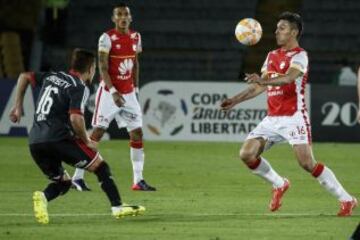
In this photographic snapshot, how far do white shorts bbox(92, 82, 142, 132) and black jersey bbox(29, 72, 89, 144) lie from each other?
13.2 ft

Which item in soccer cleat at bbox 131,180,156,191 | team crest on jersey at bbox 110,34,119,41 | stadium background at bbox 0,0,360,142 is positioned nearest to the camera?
soccer cleat at bbox 131,180,156,191

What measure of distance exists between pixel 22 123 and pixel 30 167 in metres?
6.33

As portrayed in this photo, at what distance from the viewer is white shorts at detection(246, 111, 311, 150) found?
1284 centimetres

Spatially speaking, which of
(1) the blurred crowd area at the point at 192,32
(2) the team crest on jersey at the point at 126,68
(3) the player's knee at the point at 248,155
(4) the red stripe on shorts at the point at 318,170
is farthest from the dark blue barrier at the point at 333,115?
(4) the red stripe on shorts at the point at 318,170

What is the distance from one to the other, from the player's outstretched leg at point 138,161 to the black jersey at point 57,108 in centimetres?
369

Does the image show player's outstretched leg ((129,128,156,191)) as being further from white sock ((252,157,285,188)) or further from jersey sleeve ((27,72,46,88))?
jersey sleeve ((27,72,46,88))

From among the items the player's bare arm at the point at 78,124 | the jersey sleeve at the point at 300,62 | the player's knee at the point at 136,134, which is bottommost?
the player's knee at the point at 136,134

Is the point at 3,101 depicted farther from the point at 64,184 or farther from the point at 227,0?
the point at 64,184

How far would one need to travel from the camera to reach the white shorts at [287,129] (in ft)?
42.1

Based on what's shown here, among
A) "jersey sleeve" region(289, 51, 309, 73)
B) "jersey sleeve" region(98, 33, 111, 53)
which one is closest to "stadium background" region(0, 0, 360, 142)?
"jersey sleeve" region(98, 33, 111, 53)

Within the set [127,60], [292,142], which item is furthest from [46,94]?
[127,60]

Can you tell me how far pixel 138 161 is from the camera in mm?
15781

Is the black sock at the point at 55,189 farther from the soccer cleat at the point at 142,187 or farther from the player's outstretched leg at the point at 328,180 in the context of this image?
the soccer cleat at the point at 142,187

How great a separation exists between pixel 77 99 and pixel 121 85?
13.8ft
